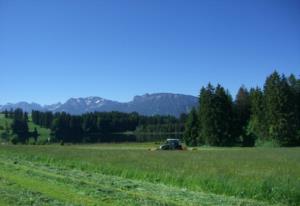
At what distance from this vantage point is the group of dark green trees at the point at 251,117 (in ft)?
298

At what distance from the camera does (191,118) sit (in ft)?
346

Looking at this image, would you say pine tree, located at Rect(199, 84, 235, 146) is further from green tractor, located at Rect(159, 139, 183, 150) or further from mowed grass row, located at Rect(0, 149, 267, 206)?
mowed grass row, located at Rect(0, 149, 267, 206)

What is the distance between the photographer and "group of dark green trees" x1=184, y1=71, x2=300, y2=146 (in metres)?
90.8

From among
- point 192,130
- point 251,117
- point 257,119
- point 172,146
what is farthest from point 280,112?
point 172,146

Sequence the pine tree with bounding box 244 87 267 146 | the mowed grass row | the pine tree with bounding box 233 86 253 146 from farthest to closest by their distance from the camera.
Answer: the pine tree with bounding box 233 86 253 146 < the pine tree with bounding box 244 87 267 146 < the mowed grass row

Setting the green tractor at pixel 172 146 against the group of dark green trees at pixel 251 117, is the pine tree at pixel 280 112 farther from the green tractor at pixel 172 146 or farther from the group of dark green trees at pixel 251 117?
the green tractor at pixel 172 146

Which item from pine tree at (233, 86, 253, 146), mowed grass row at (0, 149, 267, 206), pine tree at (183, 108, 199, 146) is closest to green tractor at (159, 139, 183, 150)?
pine tree at (233, 86, 253, 146)

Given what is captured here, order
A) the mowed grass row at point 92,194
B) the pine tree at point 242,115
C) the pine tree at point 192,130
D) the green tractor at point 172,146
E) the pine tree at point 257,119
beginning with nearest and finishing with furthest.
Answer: the mowed grass row at point 92,194 → the green tractor at point 172,146 → the pine tree at point 257,119 → the pine tree at point 242,115 → the pine tree at point 192,130

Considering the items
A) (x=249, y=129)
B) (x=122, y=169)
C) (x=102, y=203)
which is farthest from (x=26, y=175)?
(x=249, y=129)

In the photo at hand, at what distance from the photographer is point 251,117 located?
100 m

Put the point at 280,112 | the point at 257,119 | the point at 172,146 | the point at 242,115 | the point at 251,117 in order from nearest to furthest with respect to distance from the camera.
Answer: the point at 172,146, the point at 280,112, the point at 257,119, the point at 251,117, the point at 242,115

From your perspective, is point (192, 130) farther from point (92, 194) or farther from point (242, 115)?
point (92, 194)

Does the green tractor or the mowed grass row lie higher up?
the green tractor

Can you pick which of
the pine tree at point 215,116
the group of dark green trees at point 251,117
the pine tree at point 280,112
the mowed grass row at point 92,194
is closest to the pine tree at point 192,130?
the group of dark green trees at point 251,117
